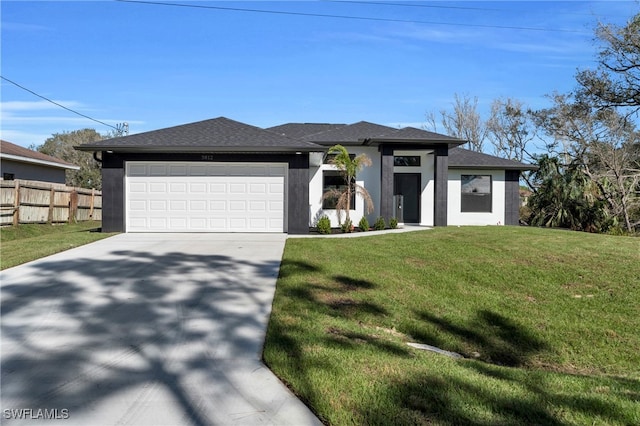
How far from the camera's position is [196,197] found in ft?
44.7

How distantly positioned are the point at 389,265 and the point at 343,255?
123cm

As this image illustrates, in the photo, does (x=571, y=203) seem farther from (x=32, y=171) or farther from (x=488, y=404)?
(x=32, y=171)

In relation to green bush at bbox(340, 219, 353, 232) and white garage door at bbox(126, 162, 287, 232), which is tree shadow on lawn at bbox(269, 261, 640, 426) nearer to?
white garage door at bbox(126, 162, 287, 232)

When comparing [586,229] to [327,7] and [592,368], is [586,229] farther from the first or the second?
[592,368]

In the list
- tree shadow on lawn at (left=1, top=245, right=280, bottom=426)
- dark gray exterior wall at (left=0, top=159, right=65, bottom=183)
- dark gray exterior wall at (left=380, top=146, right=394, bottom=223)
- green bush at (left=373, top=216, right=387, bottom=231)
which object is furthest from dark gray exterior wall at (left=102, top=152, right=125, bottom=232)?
dark gray exterior wall at (left=0, top=159, right=65, bottom=183)

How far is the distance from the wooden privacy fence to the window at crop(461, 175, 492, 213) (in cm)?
1744

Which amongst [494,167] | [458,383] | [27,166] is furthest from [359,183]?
[27,166]

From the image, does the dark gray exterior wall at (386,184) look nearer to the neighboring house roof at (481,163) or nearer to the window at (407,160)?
the window at (407,160)

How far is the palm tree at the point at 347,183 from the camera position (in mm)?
14859

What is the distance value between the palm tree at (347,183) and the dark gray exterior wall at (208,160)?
161cm

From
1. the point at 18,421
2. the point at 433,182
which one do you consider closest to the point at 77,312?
the point at 18,421

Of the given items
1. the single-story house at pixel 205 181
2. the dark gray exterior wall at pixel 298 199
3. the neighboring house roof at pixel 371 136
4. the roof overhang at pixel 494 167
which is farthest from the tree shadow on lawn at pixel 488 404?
the roof overhang at pixel 494 167

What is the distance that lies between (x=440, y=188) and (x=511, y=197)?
4.72 metres

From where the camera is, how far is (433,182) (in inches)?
660
